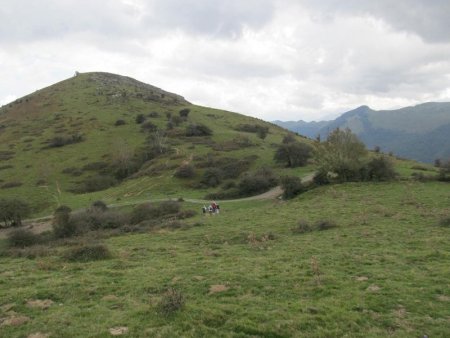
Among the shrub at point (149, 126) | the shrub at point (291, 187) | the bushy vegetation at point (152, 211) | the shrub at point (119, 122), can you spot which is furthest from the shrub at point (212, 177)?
the shrub at point (119, 122)

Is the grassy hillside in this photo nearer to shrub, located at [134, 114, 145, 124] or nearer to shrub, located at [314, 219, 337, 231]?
shrub, located at [134, 114, 145, 124]

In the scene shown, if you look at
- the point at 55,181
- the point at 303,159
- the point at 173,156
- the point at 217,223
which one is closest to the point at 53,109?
the point at 55,181

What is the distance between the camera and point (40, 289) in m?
14.5

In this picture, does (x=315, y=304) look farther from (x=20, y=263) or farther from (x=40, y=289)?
(x=20, y=263)

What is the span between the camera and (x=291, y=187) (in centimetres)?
4834

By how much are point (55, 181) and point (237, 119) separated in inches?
2661

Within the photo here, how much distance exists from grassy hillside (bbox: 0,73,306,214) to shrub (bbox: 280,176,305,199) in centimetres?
1681

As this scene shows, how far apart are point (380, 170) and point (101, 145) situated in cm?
7502

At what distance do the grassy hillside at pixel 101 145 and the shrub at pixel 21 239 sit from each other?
24378 mm

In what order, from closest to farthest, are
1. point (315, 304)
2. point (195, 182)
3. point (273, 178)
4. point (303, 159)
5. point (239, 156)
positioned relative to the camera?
1. point (315, 304)
2. point (273, 178)
3. point (195, 182)
4. point (303, 159)
5. point (239, 156)

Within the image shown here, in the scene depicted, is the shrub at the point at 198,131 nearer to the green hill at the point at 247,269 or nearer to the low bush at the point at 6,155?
the green hill at the point at 247,269

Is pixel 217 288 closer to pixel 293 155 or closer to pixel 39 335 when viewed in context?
pixel 39 335

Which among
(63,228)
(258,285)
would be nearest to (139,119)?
(63,228)

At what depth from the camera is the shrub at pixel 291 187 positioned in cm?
4834
